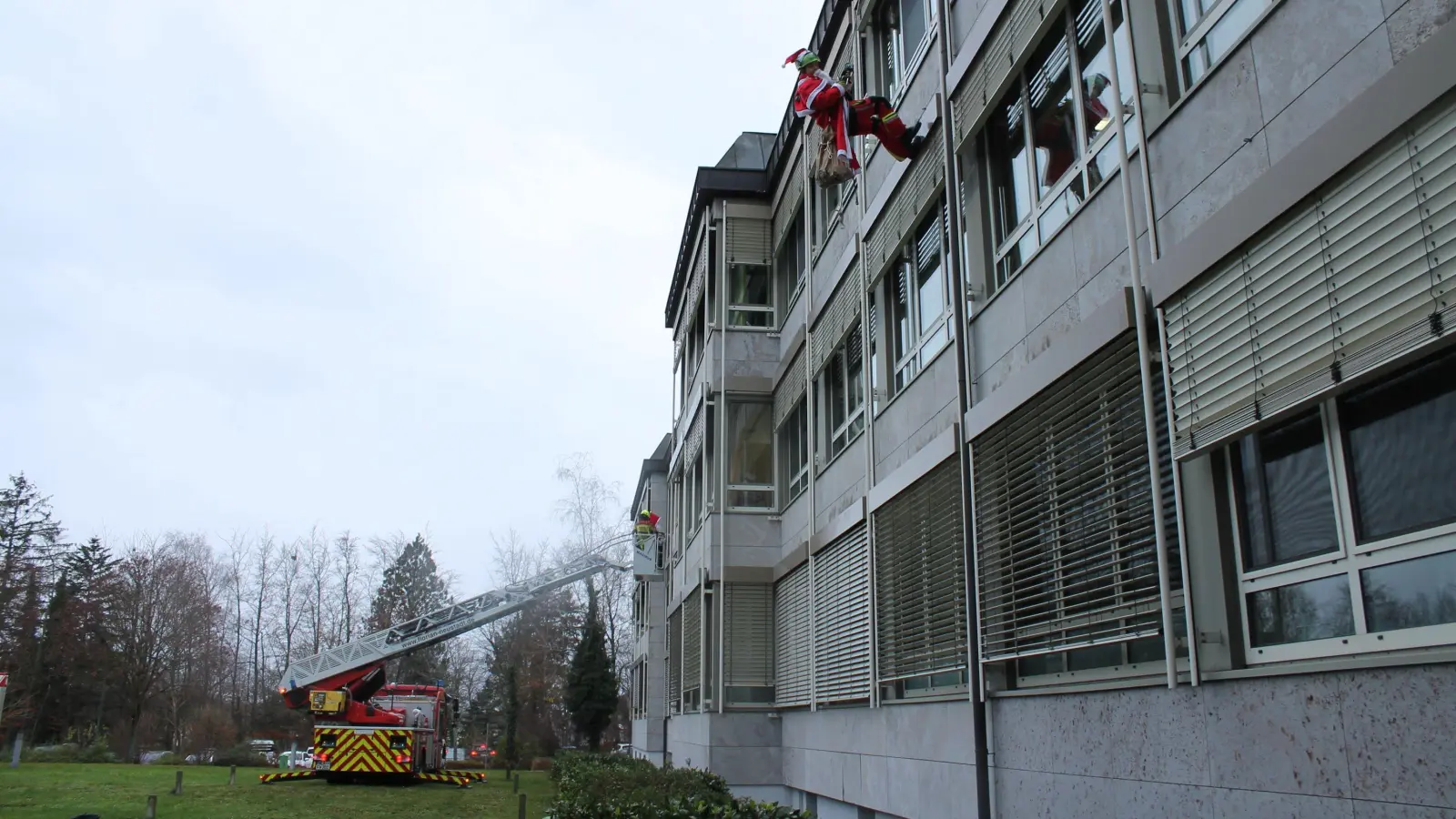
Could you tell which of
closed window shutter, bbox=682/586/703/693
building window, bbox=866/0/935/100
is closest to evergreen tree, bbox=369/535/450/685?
closed window shutter, bbox=682/586/703/693

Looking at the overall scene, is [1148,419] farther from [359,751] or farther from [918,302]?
[359,751]

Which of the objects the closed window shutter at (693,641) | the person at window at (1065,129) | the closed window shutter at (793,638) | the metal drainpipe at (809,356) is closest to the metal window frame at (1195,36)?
the person at window at (1065,129)

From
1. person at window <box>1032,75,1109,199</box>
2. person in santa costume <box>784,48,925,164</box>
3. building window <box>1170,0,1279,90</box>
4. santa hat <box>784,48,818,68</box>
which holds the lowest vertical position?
building window <box>1170,0,1279,90</box>

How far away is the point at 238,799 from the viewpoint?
24.0 metres

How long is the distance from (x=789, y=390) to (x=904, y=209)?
6423 millimetres

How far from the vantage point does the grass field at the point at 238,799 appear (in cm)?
2091

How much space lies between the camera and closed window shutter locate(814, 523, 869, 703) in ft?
39.8

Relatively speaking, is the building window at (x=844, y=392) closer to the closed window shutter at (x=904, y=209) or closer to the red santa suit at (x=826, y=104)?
the closed window shutter at (x=904, y=209)

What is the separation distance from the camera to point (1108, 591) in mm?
6609

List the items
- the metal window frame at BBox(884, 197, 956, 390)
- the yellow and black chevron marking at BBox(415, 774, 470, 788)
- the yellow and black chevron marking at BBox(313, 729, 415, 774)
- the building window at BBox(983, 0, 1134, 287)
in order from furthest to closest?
the yellow and black chevron marking at BBox(415, 774, 470, 788) < the yellow and black chevron marking at BBox(313, 729, 415, 774) < the metal window frame at BBox(884, 197, 956, 390) < the building window at BBox(983, 0, 1134, 287)

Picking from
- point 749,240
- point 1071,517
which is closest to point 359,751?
point 749,240

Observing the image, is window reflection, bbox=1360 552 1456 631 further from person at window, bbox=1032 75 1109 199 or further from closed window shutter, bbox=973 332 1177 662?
person at window, bbox=1032 75 1109 199

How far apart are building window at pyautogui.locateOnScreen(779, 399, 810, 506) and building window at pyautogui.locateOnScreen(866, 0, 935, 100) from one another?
4.88 meters

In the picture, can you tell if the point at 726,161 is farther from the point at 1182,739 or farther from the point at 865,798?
the point at 1182,739
